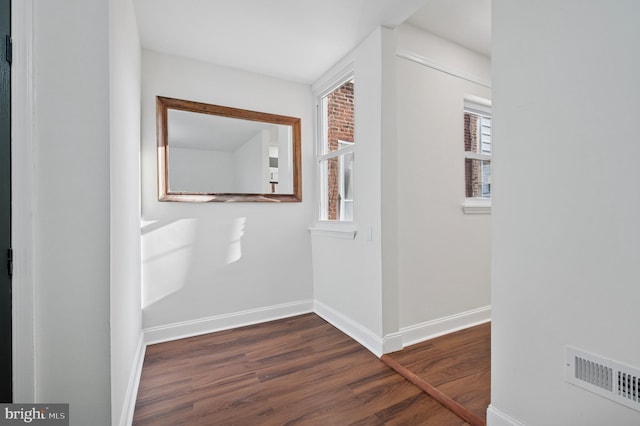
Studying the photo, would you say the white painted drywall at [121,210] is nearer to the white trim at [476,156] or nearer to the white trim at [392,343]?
the white trim at [392,343]

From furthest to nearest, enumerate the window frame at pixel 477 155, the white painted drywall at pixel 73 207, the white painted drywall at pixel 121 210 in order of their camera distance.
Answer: the window frame at pixel 477 155, the white painted drywall at pixel 121 210, the white painted drywall at pixel 73 207

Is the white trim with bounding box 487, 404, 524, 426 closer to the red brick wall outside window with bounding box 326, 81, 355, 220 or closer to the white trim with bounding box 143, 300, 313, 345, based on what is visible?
the red brick wall outside window with bounding box 326, 81, 355, 220

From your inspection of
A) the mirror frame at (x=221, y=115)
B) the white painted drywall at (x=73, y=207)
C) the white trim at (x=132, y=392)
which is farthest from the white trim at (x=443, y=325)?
the white painted drywall at (x=73, y=207)

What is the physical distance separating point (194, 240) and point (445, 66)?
9.14 feet

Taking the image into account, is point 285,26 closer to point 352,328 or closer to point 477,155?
point 477,155

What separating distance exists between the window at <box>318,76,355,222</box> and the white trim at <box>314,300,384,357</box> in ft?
3.09

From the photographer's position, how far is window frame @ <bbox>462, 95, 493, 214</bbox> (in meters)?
2.68

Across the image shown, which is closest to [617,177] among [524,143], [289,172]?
[524,143]

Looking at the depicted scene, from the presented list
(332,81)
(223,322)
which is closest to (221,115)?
(332,81)

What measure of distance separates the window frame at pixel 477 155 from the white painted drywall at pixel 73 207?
2.71m

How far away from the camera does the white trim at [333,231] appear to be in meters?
2.55

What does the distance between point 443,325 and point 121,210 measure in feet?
8.49

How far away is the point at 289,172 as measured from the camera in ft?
10.0

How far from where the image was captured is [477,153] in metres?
2.83
